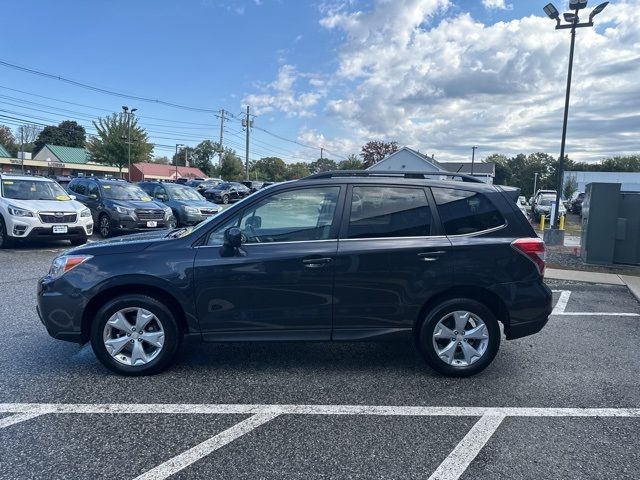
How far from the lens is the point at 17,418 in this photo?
10.6 ft

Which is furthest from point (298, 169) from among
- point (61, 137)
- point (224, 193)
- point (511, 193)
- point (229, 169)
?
point (511, 193)

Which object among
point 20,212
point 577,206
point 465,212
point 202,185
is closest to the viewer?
point 465,212

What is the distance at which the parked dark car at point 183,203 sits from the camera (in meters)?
15.4

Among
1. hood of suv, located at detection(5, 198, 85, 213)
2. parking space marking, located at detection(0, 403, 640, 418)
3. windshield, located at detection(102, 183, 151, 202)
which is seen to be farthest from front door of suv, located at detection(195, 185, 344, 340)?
windshield, located at detection(102, 183, 151, 202)

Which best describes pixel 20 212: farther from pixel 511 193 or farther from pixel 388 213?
pixel 511 193

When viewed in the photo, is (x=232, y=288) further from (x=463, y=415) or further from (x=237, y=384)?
(x=463, y=415)

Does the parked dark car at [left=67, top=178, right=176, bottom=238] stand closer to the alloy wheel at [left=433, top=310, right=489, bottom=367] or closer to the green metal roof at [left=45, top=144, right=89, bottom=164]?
the alloy wheel at [left=433, top=310, right=489, bottom=367]

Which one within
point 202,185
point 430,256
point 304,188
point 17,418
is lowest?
point 17,418

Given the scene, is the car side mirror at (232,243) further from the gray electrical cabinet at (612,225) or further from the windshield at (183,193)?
the windshield at (183,193)

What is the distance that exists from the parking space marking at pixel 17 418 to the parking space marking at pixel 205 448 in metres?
1.23

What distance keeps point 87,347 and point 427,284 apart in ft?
11.7

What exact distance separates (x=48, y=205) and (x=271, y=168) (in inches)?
3909

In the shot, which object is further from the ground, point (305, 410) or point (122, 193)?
point (122, 193)

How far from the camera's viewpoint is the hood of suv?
33.6ft
